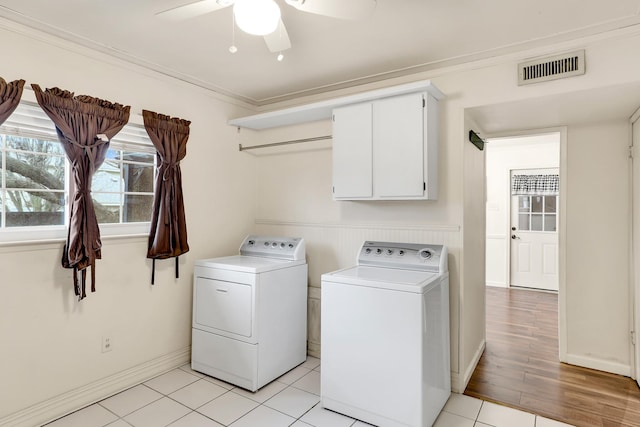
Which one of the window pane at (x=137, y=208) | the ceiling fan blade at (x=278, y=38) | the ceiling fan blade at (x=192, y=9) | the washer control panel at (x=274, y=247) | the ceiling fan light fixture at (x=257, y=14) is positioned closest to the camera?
the ceiling fan light fixture at (x=257, y=14)

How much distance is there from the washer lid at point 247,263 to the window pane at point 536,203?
4.62 m

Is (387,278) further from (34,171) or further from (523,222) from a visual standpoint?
(523,222)

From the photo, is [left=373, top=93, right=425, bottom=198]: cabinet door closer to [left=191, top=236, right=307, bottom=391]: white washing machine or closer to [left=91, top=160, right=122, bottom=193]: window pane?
[left=191, top=236, right=307, bottom=391]: white washing machine

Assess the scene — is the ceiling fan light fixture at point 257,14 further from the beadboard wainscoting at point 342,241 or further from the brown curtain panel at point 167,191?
the beadboard wainscoting at point 342,241

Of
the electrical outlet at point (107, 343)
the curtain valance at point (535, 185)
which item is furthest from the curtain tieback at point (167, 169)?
the curtain valance at point (535, 185)

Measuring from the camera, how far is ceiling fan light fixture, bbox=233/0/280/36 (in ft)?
4.52

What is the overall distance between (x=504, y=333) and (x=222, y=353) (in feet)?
9.51

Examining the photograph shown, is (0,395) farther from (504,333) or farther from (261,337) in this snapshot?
(504,333)

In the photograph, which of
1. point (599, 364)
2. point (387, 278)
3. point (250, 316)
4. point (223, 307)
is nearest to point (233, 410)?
point (250, 316)

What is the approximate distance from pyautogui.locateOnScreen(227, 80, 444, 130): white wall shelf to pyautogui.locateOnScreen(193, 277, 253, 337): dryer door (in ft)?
4.65

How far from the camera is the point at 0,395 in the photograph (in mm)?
2020

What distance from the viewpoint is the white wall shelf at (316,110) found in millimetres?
2416

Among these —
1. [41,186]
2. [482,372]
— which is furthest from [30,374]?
[482,372]

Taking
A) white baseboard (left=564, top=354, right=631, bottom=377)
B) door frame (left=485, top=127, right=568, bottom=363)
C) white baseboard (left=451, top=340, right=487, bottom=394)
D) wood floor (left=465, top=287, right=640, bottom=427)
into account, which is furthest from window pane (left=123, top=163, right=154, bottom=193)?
white baseboard (left=564, top=354, right=631, bottom=377)
